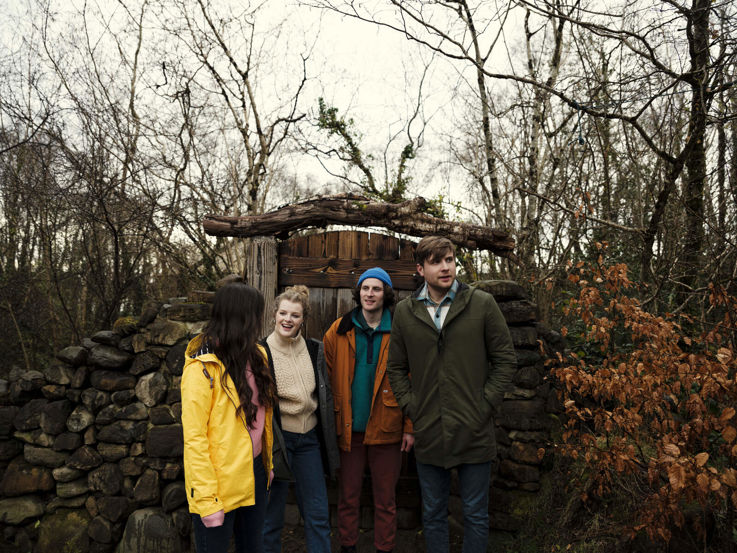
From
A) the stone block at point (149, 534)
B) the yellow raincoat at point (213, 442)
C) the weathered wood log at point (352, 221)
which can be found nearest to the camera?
the yellow raincoat at point (213, 442)

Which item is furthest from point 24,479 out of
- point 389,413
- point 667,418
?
point 667,418

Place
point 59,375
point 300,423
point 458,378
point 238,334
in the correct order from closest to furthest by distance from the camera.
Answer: point 238,334 → point 458,378 → point 300,423 → point 59,375

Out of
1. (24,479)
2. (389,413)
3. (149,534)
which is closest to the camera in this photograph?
(389,413)

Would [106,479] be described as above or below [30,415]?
below

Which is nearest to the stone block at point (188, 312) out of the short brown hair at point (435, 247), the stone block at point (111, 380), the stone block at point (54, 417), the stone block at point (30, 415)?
the stone block at point (111, 380)

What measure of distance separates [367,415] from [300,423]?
488mm

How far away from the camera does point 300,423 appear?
8.49ft

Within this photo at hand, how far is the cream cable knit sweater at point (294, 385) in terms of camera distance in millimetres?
2564

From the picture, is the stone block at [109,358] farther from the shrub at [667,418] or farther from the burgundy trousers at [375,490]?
the shrub at [667,418]

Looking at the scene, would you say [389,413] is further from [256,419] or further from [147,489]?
[147,489]

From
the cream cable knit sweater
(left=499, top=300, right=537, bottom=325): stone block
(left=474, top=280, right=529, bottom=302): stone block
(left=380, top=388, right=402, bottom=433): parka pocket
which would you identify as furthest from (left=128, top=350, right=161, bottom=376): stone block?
(left=499, top=300, right=537, bottom=325): stone block

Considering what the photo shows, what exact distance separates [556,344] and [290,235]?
2723mm

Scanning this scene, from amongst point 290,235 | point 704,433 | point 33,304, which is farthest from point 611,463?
point 33,304

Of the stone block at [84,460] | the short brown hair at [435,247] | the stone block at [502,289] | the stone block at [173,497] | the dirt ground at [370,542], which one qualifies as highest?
the short brown hair at [435,247]
